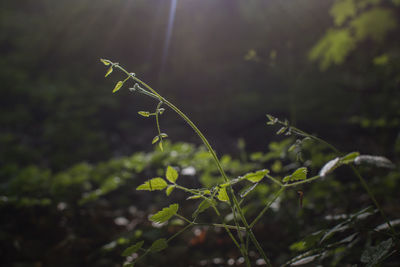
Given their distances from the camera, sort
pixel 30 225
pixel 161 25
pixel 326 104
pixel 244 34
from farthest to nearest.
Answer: pixel 244 34 → pixel 161 25 → pixel 326 104 → pixel 30 225

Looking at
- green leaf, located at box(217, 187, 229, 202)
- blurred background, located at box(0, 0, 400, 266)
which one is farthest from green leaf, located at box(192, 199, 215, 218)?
blurred background, located at box(0, 0, 400, 266)

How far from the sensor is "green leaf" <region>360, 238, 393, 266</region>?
51cm

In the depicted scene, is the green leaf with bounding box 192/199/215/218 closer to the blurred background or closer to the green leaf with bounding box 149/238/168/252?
the green leaf with bounding box 149/238/168/252

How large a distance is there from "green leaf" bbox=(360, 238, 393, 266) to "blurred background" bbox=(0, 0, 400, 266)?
1.68 feet

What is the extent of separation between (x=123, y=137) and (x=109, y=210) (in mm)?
3337

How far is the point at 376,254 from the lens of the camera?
54 centimetres

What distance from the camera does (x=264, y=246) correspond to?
54.2 inches

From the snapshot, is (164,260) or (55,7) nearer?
(164,260)

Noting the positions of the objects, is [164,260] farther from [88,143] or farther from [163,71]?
[163,71]

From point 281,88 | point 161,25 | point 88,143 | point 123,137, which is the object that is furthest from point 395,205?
point 161,25

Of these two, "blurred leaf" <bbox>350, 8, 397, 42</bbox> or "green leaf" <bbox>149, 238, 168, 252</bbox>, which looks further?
"blurred leaf" <bbox>350, 8, 397, 42</bbox>

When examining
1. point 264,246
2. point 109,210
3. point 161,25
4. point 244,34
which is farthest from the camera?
point 244,34

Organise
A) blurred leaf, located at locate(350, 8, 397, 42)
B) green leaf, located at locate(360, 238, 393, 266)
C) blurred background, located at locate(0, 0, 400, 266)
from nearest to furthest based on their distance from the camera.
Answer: green leaf, located at locate(360, 238, 393, 266) < blurred background, located at locate(0, 0, 400, 266) < blurred leaf, located at locate(350, 8, 397, 42)

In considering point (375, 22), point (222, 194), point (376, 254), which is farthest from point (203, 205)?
point (375, 22)
